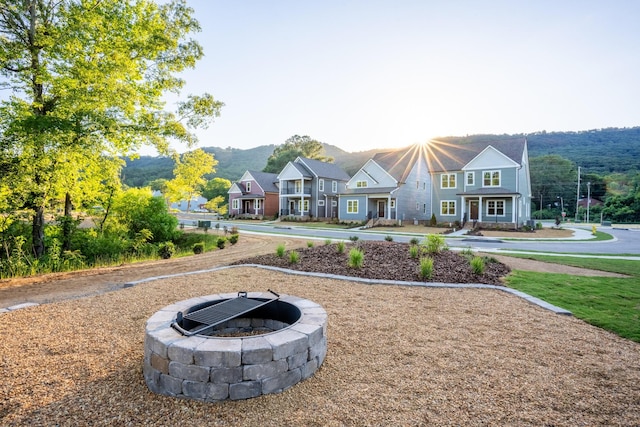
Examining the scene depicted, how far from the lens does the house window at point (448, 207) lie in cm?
2992

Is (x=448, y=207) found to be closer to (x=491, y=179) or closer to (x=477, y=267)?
(x=491, y=179)

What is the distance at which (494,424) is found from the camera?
105 inches

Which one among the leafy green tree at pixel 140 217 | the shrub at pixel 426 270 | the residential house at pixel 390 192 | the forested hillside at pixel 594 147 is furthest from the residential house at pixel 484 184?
the forested hillside at pixel 594 147

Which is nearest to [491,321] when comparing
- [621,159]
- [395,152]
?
[395,152]

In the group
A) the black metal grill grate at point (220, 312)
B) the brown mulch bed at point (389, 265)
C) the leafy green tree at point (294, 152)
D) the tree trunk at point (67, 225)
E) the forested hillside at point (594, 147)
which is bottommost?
the brown mulch bed at point (389, 265)

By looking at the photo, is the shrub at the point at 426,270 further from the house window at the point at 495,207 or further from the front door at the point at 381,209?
the front door at the point at 381,209

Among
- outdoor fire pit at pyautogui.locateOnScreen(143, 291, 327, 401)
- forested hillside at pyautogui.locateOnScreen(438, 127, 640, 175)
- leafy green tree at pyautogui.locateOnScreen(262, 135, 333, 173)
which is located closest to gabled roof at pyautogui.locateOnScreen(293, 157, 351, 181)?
leafy green tree at pyautogui.locateOnScreen(262, 135, 333, 173)

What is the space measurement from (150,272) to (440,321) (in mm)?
7495

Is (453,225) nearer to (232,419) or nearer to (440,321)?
(440,321)

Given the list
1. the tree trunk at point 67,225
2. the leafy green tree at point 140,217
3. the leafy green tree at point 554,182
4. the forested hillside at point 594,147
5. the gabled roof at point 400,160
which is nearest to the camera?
the tree trunk at point 67,225

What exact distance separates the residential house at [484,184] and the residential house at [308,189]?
11.6 metres

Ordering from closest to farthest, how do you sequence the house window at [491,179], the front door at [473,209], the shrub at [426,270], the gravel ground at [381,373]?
the gravel ground at [381,373]
the shrub at [426,270]
the house window at [491,179]
the front door at [473,209]

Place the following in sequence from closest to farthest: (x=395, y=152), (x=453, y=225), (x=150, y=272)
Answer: (x=150, y=272), (x=453, y=225), (x=395, y=152)

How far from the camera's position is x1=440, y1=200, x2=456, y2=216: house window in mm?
29922
